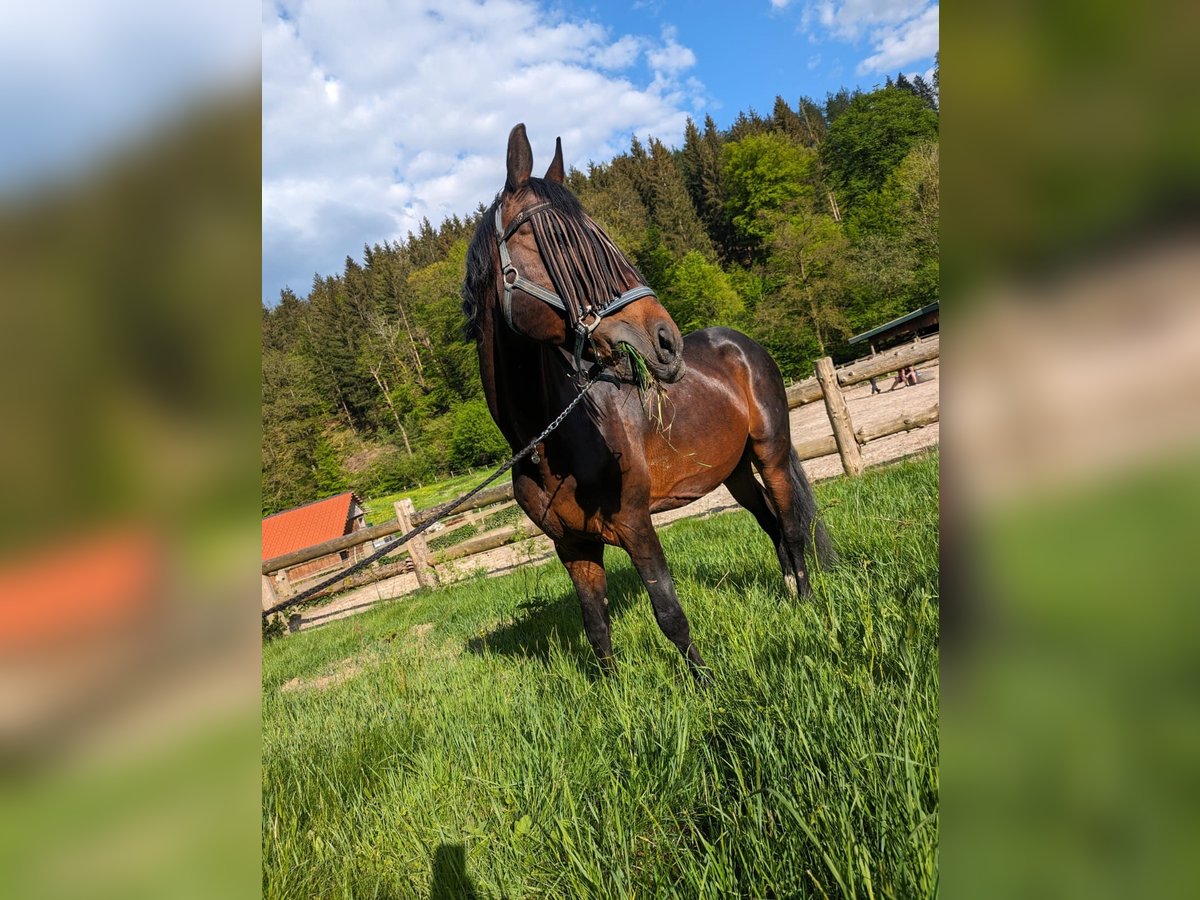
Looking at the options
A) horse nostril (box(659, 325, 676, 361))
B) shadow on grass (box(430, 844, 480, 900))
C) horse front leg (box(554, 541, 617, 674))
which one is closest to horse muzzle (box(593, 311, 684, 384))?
horse nostril (box(659, 325, 676, 361))

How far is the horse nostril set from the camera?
7.54 feet

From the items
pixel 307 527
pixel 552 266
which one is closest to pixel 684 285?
pixel 307 527

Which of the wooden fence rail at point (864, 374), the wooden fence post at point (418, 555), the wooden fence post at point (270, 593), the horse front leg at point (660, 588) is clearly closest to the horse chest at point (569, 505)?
the horse front leg at point (660, 588)

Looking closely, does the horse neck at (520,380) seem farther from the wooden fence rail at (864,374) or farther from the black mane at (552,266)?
the wooden fence rail at (864,374)

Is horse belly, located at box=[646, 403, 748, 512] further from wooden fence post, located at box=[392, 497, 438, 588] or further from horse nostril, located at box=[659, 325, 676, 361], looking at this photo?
wooden fence post, located at box=[392, 497, 438, 588]

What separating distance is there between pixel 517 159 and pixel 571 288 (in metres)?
0.73

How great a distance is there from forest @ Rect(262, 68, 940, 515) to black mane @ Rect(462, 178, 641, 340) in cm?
2219

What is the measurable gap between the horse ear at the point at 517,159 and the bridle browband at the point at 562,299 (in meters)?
0.15

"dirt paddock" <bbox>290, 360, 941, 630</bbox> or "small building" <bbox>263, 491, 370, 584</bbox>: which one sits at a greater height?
"small building" <bbox>263, 491, 370, 584</bbox>

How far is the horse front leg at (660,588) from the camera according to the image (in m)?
2.85
